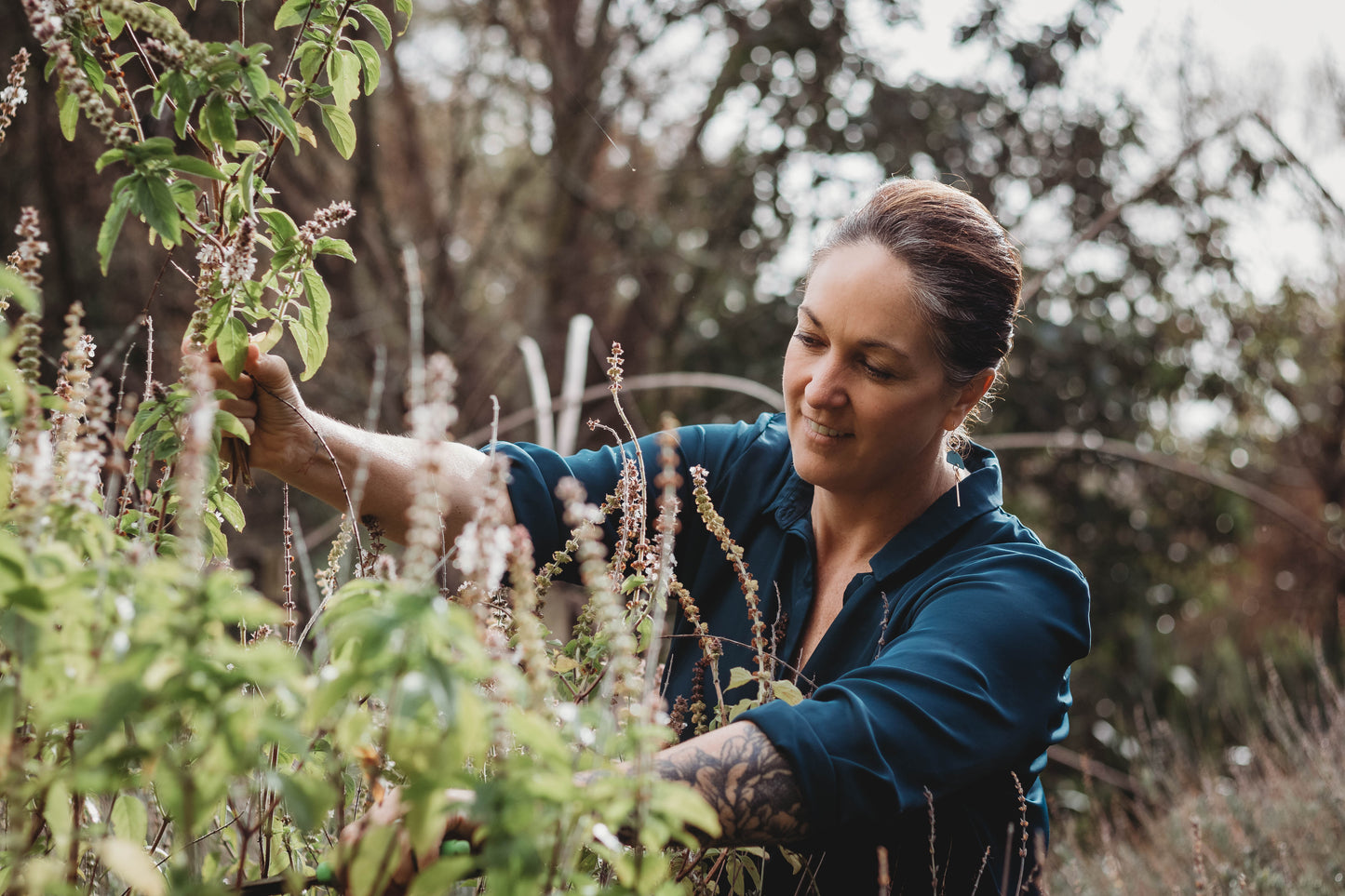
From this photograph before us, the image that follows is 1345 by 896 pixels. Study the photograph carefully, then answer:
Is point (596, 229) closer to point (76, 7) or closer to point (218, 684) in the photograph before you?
point (76, 7)

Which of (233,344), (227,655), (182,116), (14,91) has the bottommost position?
(227,655)

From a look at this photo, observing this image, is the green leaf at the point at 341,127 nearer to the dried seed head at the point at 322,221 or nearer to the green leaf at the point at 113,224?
the dried seed head at the point at 322,221

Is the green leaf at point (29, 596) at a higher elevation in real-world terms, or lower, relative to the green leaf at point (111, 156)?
lower

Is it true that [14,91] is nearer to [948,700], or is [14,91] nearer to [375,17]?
[375,17]

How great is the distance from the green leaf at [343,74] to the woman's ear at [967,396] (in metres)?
1.27

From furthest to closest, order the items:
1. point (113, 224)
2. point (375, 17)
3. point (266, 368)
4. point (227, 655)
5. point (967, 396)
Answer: point (967, 396)
point (266, 368)
point (375, 17)
point (113, 224)
point (227, 655)

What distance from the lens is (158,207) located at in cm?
116

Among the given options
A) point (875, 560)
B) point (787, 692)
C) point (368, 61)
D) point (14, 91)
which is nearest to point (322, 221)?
point (368, 61)

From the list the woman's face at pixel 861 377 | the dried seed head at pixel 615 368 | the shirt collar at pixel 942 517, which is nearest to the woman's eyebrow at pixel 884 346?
the woman's face at pixel 861 377

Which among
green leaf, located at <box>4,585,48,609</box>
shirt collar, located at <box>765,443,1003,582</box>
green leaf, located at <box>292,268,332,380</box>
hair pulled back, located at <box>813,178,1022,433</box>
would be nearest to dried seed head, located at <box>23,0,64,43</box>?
green leaf, located at <box>292,268,332,380</box>

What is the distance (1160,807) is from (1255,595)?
701 cm

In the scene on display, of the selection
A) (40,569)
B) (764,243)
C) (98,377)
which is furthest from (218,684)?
(764,243)

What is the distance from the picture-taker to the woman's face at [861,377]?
6.44 feet

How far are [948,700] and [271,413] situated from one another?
3.89 ft
